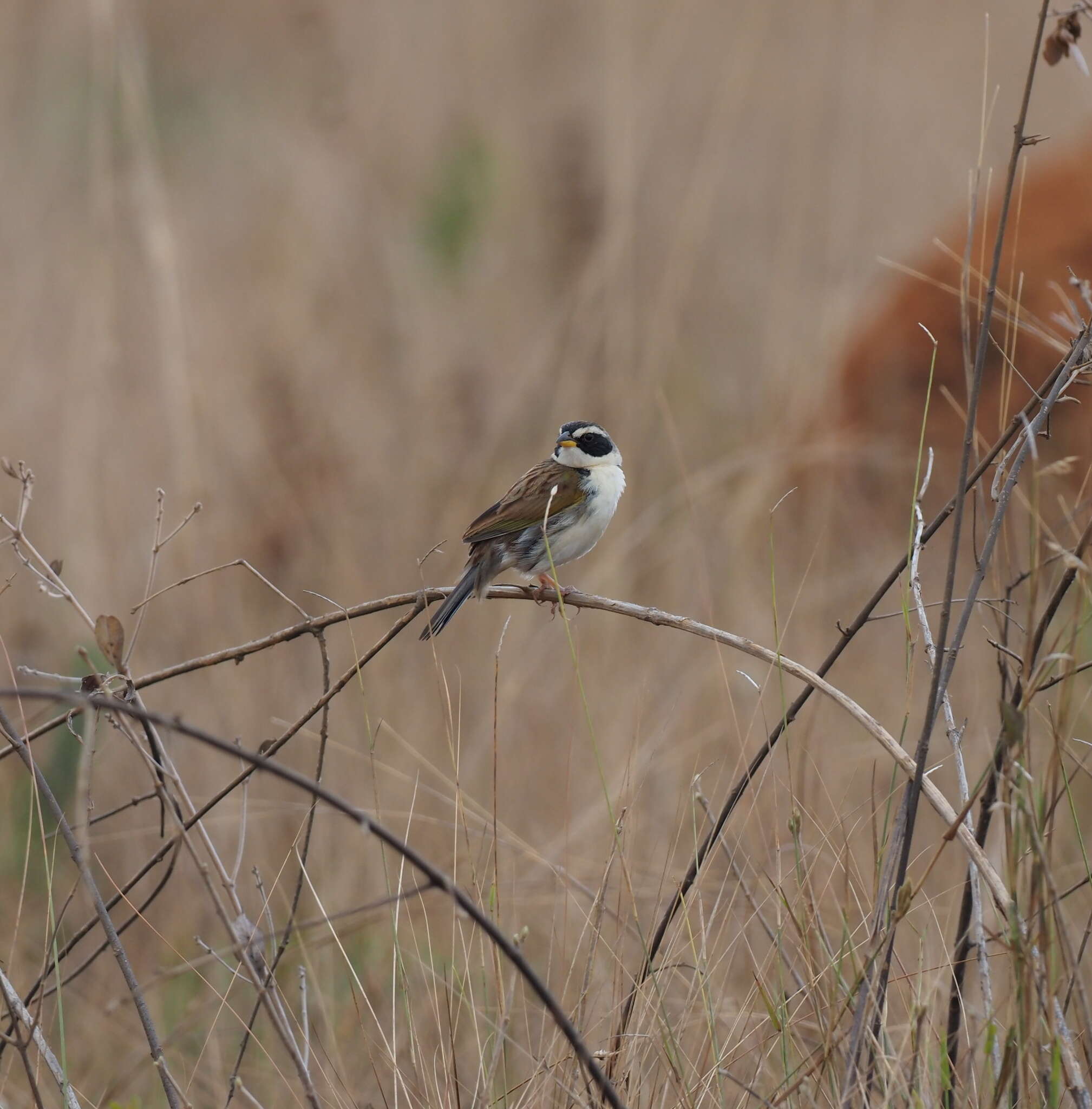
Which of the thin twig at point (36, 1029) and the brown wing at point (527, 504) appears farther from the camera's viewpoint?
the brown wing at point (527, 504)

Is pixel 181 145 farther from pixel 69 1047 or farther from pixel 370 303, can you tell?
pixel 69 1047

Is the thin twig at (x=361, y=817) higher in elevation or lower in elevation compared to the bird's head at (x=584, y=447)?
lower

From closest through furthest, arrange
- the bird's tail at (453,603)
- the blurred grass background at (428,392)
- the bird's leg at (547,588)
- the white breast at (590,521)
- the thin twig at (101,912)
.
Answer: the thin twig at (101,912)
the bird's tail at (453,603)
the bird's leg at (547,588)
the white breast at (590,521)
the blurred grass background at (428,392)

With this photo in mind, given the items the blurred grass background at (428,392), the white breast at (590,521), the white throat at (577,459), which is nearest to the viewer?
the white breast at (590,521)

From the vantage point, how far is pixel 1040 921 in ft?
5.76

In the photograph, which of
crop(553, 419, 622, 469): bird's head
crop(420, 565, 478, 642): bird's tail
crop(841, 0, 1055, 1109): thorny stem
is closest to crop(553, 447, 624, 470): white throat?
crop(553, 419, 622, 469): bird's head

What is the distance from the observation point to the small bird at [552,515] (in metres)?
3.75

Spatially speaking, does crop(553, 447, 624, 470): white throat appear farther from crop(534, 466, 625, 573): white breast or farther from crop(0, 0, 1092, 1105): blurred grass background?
crop(0, 0, 1092, 1105): blurred grass background

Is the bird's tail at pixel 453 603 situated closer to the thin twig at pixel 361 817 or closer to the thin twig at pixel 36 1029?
the thin twig at pixel 36 1029

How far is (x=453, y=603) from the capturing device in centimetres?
346

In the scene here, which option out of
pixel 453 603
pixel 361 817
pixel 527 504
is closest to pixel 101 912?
pixel 361 817

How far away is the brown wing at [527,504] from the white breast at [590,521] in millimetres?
44

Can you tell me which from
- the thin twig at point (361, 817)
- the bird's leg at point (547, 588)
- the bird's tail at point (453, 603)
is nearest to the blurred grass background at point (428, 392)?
the bird's tail at point (453, 603)

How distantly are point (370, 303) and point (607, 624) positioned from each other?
2.95 metres
